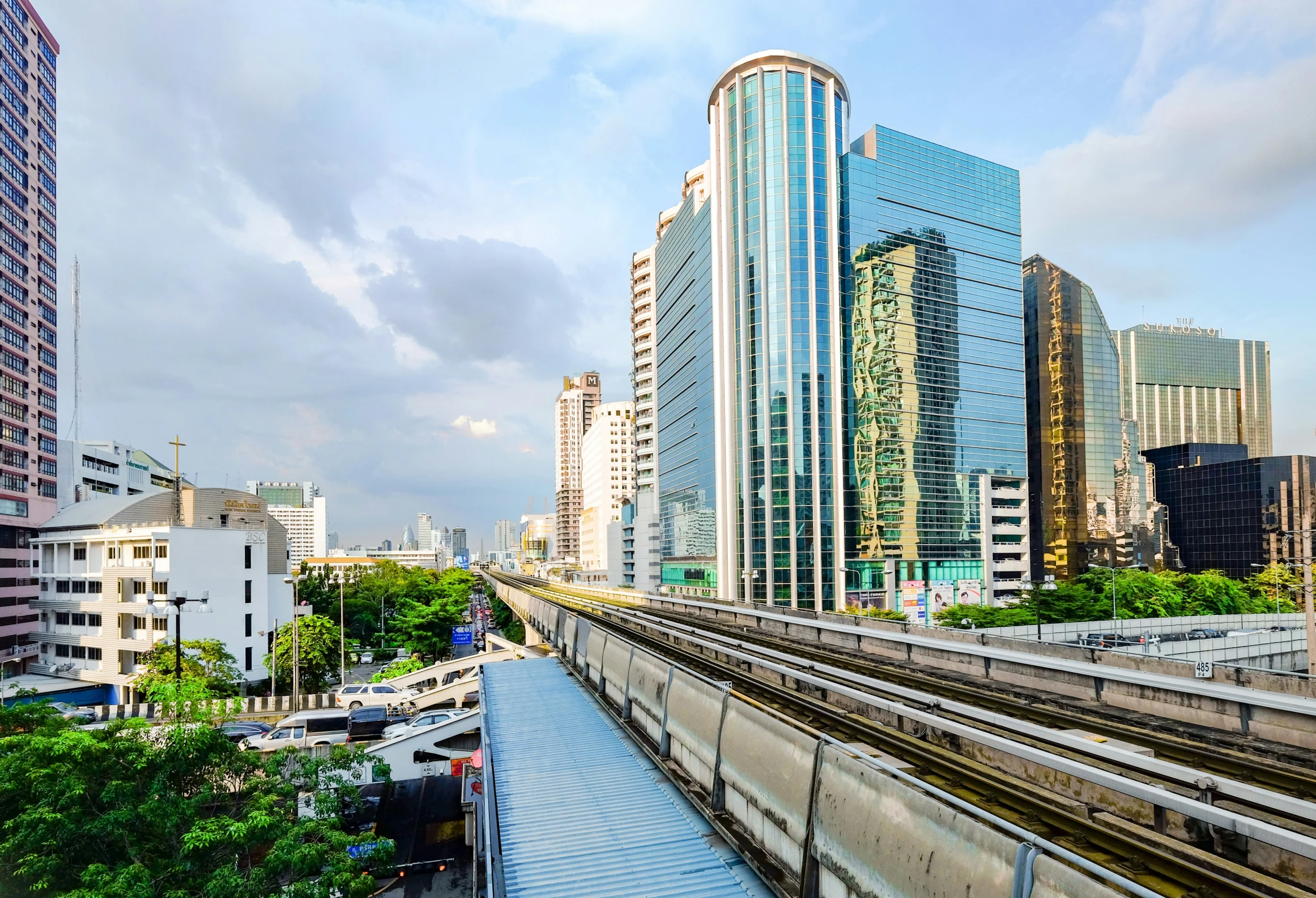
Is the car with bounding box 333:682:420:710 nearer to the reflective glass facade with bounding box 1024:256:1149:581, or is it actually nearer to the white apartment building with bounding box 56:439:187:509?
the white apartment building with bounding box 56:439:187:509

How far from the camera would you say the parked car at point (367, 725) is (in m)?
33.8

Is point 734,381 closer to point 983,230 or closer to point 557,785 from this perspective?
point 983,230

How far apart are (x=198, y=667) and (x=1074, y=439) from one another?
119m

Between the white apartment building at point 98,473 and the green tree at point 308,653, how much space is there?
129 feet

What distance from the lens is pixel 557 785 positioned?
39.8 feet

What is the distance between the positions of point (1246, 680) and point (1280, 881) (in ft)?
23.3

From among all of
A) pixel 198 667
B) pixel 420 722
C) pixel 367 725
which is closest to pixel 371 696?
pixel 367 725

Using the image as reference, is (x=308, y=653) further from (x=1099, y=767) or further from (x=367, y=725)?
(x=1099, y=767)

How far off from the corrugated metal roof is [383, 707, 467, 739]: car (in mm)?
17254

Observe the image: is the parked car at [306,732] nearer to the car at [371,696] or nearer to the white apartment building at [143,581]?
the car at [371,696]

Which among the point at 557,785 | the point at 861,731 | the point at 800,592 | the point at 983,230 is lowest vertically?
the point at 800,592

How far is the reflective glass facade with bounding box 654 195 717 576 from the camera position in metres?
86.6

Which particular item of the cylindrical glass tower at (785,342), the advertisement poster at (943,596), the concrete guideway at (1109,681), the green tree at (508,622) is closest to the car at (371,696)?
the concrete guideway at (1109,681)

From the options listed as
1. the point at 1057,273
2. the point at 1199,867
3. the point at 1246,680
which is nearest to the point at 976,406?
the point at 1057,273
